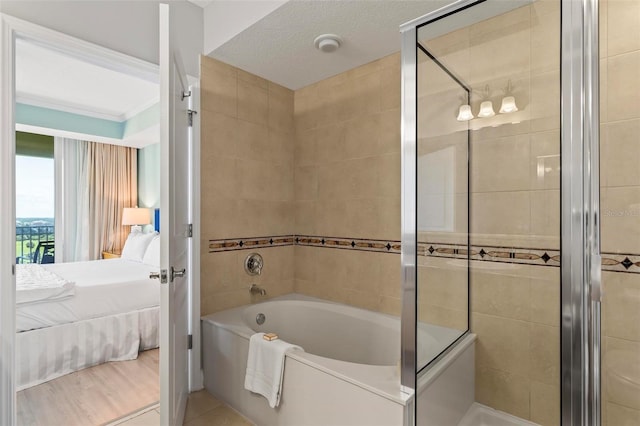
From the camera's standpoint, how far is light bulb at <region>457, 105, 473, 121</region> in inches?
60.2

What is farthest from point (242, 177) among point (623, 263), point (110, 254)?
point (110, 254)

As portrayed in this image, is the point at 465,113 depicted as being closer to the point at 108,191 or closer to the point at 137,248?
the point at 137,248

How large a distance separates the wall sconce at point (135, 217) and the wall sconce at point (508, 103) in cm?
534

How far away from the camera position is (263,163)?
273 cm

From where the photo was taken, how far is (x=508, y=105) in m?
1.40

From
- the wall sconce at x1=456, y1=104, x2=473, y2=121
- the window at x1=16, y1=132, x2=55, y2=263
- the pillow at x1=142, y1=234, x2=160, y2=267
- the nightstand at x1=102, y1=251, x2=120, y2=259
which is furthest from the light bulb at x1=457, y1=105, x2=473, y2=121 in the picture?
the window at x1=16, y1=132, x2=55, y2=263

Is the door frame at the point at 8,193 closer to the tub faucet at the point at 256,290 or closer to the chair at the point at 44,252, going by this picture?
the tub faucet at the point at 256,290

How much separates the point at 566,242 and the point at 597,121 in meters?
0.38

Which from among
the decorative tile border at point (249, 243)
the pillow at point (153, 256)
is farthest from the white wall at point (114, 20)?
the pillow at point (153, 256)

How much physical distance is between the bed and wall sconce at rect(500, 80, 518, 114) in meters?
3.07

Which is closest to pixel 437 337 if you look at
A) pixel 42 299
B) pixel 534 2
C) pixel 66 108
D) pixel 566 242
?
pixel 566 242

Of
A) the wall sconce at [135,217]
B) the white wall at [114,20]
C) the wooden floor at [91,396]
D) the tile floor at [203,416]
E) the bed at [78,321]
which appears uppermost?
the white wall at [114,20]

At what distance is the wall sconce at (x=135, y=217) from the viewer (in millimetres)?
5293

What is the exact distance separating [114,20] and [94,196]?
4435 millimetres
